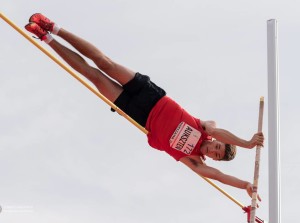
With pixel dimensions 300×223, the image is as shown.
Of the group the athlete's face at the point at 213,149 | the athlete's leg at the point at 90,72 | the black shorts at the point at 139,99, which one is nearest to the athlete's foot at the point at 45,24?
the athlete's leg at the point at 90,72

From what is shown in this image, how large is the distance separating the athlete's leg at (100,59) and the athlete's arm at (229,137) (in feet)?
3.93

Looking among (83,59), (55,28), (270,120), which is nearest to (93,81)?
(83,59)

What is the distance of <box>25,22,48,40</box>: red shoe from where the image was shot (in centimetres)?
768

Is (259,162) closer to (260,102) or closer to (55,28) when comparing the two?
(260,102)

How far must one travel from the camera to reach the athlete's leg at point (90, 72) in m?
7.88

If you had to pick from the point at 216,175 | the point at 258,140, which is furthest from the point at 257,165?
the point at 216,175

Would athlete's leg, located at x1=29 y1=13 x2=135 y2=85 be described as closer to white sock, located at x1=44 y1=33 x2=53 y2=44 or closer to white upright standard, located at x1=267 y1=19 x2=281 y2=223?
white sock, located at x1=44 y1=33 x2=53 y2=44

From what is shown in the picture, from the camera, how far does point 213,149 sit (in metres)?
8.26

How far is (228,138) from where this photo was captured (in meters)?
7.85

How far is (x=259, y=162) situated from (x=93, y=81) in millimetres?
2327

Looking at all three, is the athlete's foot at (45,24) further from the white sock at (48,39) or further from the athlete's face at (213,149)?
the athlete's face at (213,149)

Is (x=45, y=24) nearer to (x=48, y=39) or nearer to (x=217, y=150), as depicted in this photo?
(x=48, y=39)

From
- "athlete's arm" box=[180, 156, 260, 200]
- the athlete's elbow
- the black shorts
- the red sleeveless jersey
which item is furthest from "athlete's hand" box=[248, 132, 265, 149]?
the black shorts

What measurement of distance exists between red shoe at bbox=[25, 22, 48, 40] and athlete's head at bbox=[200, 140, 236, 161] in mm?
2486
